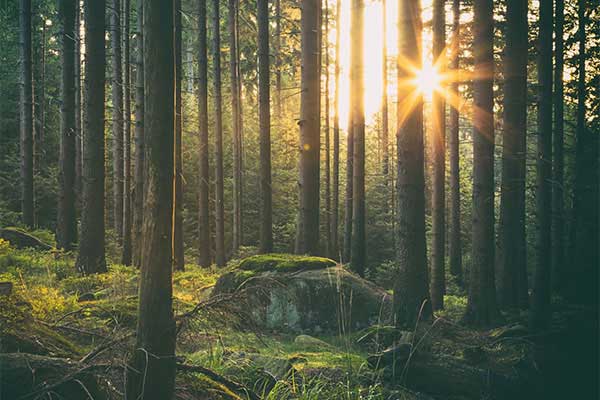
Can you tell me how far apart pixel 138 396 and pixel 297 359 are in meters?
3.32

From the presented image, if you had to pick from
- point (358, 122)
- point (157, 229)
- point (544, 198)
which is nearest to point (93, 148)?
point (358, 122)

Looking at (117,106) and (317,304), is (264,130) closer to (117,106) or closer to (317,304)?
(117,106)

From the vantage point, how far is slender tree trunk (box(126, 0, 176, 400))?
3170 millimetres

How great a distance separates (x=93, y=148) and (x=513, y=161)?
436 inches

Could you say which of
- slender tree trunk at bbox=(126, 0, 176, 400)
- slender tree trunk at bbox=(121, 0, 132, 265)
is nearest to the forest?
slender tree trunk at bbox=(126, 0, 176, 400)

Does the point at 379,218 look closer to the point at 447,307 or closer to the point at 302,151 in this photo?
the point at 447,307

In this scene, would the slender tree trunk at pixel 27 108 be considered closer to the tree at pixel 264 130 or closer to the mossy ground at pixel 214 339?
the mossy ground at pixel 214 339

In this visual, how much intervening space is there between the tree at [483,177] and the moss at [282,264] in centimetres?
335

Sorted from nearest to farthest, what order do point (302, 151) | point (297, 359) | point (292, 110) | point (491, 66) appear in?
point (297, 359), point (491, 66), point (302, 151), point (292, 110)

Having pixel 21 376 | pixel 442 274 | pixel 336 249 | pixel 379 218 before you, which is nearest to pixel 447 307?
pixel 442 274

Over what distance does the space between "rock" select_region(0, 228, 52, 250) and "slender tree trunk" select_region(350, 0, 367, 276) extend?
10257 mm

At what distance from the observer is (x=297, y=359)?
623cm

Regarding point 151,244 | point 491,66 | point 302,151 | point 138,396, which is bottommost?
point 138,396

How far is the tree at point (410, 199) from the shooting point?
338 inches
